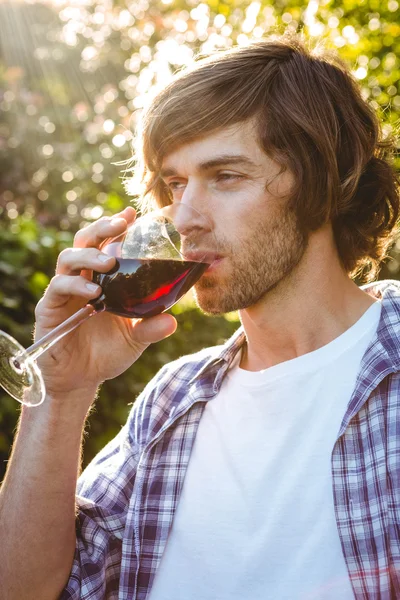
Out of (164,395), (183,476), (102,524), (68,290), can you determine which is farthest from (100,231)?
(102,524)

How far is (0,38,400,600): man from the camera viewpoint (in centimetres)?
211

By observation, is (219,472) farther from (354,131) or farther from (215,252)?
(354,131)

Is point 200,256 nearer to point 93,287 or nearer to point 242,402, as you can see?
point 93,287

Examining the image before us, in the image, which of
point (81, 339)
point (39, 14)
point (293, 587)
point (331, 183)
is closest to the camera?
point (293, 587)

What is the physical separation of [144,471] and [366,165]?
1558 millimetres

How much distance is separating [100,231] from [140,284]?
9.9 inches

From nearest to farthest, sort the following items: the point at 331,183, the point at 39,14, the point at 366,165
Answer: the point at 331,183 → the point at 366,165 → the point at 39,14

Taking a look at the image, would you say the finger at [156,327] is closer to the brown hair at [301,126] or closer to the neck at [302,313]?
the neck at [302,313]

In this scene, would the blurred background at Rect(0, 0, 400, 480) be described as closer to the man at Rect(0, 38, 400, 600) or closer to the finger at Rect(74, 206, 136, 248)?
the man at Rect(0, 38, 400, 600)

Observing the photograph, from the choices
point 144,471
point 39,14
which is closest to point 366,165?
point 144,471

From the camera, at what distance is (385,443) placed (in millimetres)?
2117

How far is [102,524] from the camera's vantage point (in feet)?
8.02

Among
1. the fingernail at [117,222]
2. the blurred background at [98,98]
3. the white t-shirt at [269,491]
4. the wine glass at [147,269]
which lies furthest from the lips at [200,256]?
the blurred background at [98,98]

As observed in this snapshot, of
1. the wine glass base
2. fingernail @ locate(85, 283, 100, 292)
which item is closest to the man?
fingernail @ locate(85, 283, 100, 292)
